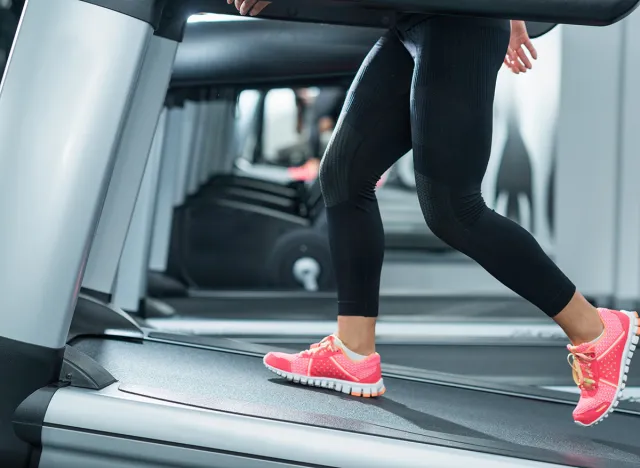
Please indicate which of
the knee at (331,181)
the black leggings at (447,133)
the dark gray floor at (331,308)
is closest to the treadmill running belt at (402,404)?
the black leggings at (447,133)

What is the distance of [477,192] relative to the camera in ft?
4.05

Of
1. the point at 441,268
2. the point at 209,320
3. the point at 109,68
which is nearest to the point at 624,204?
the point at 441,268

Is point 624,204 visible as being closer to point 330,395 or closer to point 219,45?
point 219,45

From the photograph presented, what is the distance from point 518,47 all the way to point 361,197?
15.7 inches

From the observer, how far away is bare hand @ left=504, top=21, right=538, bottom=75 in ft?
4.46

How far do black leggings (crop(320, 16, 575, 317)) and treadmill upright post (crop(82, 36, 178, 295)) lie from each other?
48cm

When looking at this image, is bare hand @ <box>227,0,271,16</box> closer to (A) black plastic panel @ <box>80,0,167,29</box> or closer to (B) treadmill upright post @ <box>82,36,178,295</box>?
(A) black plastic panel @ <box>80,0,167,29</box>

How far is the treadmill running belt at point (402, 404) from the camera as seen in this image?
1.23 metres

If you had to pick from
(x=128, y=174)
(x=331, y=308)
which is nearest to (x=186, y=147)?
(x=331, y=308)

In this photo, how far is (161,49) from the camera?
1.56 m

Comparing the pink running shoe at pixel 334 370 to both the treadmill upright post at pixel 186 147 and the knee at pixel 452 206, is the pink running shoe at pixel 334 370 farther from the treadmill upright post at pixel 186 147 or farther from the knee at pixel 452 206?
the treadmill upright post at pixel 186 147

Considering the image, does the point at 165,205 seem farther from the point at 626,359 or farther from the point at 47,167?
the point at 626,359

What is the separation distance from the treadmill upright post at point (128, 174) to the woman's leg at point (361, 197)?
0.45 meters

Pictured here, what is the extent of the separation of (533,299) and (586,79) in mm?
2271
